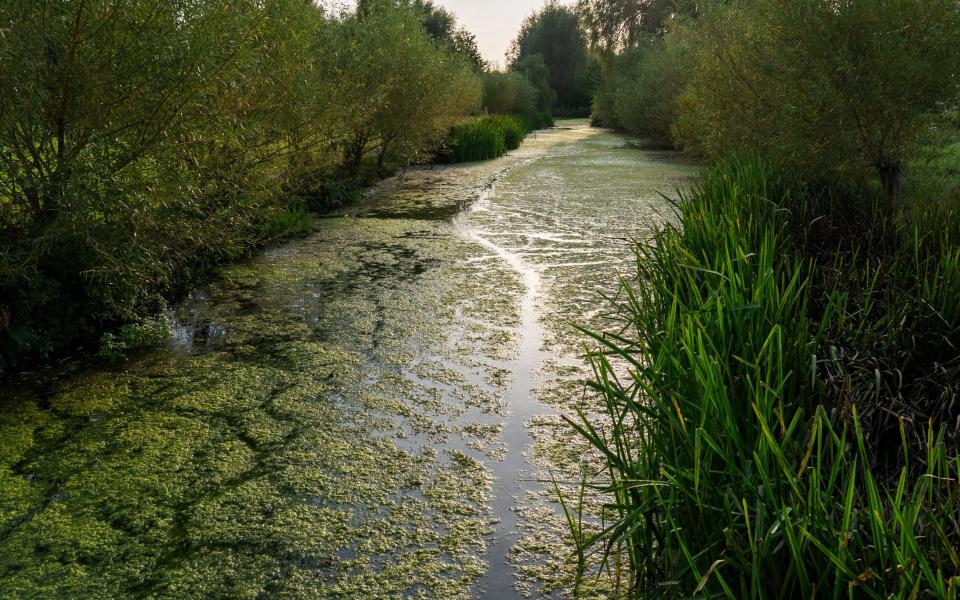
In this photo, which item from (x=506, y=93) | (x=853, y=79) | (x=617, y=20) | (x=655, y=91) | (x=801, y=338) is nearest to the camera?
(x=801, y=338)

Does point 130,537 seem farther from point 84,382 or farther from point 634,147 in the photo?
point 634,147

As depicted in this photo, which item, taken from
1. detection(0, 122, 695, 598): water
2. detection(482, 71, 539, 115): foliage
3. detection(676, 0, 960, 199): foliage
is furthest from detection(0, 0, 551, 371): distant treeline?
detection(482, 71, 539, 115): foliage

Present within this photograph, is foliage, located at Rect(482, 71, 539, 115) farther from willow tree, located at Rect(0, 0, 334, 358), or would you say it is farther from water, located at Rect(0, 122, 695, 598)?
willow tree, located at Rect(0, 0, 334, 358)

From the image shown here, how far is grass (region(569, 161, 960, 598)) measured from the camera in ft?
4.47

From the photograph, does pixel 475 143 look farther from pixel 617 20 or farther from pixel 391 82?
pixel 617 20

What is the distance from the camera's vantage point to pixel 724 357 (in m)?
2.15

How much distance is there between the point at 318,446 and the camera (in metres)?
3.09

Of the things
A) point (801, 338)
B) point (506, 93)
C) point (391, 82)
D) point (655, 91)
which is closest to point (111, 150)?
point (801, 338)

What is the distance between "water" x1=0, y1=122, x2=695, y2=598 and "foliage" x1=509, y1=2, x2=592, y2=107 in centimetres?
3999

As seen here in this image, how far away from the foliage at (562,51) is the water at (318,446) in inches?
1575

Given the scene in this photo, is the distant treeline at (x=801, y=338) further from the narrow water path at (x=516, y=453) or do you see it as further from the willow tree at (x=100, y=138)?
the willow tree at (x=100, y=138)

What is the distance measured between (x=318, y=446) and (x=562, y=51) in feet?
142

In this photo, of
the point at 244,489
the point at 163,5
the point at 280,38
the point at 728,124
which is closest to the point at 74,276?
the point at 163,5

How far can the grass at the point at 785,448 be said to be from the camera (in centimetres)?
136
